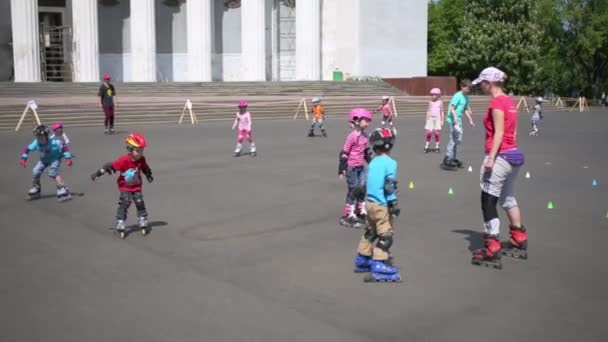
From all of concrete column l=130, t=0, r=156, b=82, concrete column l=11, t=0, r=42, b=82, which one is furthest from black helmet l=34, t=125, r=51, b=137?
concrete column l=130, t=0, r=156, b=82

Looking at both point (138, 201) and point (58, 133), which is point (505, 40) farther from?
point (138, 201)

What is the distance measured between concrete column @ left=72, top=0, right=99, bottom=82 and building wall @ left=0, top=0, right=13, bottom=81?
4391mm

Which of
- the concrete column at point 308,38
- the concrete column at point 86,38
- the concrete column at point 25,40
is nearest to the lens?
the concrete column at point 25,40

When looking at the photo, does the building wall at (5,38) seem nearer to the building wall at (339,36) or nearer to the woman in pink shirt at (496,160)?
the building wall at (339,36)

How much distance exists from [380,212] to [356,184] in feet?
8.36

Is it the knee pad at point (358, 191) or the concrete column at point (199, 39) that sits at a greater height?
the concrete column at point (199, 39)

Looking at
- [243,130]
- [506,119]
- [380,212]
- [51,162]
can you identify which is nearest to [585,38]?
[243,130]

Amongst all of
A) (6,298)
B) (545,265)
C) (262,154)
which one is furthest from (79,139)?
(545,265)

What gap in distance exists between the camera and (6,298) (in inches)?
234

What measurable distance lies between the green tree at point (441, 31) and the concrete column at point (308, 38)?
71.7ft

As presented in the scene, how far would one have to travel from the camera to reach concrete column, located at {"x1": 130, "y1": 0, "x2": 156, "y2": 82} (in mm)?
39094

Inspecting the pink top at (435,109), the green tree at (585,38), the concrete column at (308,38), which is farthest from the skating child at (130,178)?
the green tree at (585,38)

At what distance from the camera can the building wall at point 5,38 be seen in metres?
38.9

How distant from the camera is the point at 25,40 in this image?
115 feet
